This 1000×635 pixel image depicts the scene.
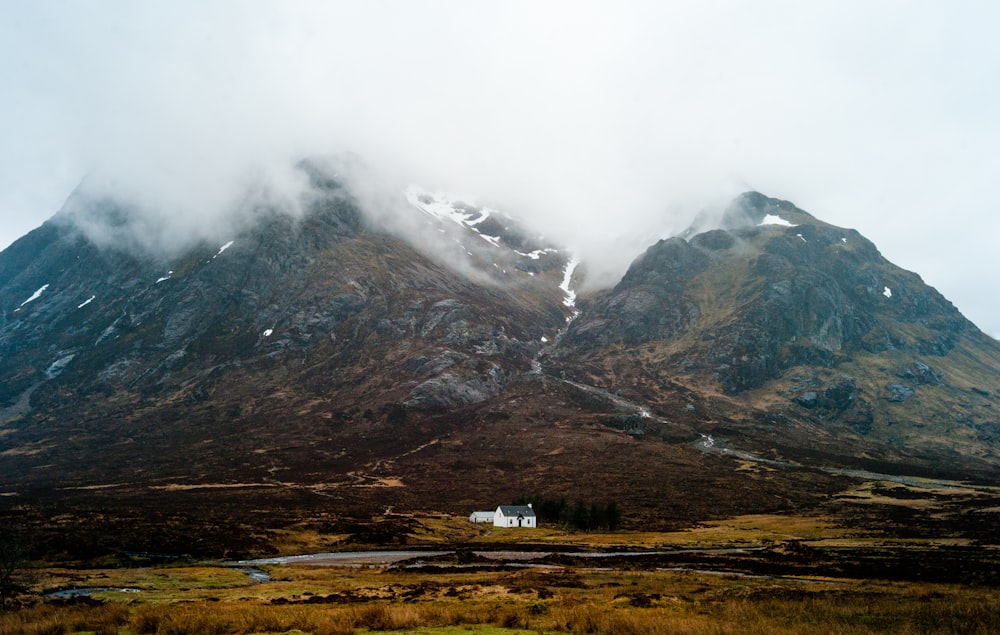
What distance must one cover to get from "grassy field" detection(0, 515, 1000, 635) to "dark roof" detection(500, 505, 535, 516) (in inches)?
1264

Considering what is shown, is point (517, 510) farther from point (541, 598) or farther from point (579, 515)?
point (541, 598)

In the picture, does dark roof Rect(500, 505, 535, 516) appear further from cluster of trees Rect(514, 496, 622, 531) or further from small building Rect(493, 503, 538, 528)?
cluster of trees Rect(514, 496, 622, 531)

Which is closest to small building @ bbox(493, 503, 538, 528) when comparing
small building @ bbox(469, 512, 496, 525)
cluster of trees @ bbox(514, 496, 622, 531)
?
small building @ bbox(469, 512, 496, 525)

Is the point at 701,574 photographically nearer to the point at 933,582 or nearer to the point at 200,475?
the point at 933,582

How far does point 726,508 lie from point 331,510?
282ft

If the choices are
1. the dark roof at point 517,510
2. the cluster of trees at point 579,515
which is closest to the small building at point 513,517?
the dark roof at point 517,510

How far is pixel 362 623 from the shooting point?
948 inches

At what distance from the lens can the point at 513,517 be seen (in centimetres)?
11362

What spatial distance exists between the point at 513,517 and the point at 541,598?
79506mm

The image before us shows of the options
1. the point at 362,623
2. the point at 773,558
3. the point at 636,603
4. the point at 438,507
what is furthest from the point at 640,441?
the point at 362,623

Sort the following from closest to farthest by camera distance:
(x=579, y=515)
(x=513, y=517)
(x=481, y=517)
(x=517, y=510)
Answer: (x=579, y=515) < (x=513, y=517) < (x=517, y=510) < (x=481, y=517)

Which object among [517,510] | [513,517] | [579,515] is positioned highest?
[517,510]

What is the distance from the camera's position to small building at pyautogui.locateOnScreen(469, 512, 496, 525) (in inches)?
4584

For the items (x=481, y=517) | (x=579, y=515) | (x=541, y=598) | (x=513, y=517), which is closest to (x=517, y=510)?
(x=513, y=517)
